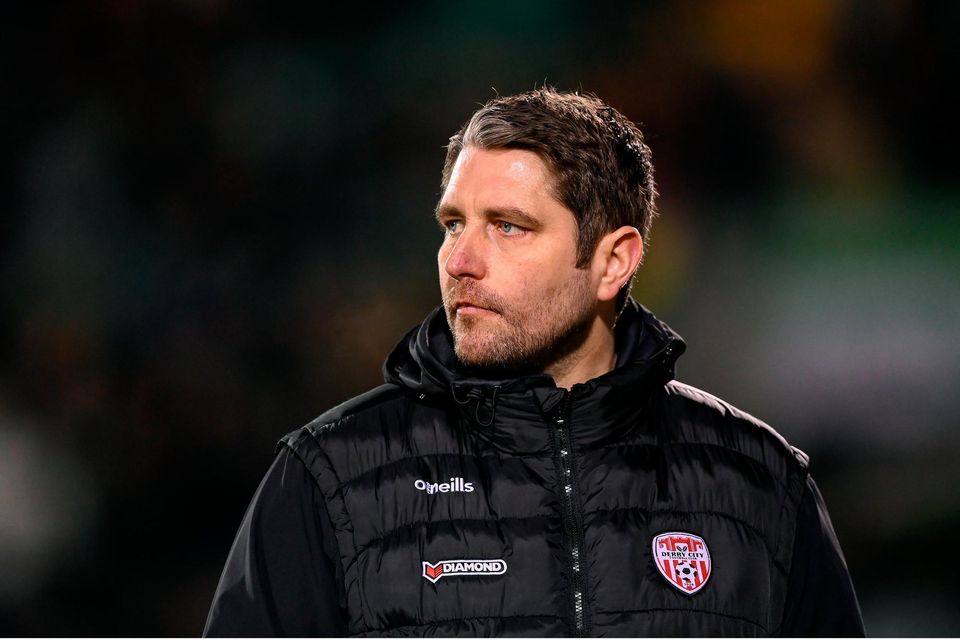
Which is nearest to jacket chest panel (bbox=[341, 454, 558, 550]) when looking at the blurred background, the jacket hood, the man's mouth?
the jacket hood

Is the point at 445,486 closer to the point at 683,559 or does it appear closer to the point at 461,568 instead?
the point at 461,568

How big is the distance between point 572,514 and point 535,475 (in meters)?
0.09

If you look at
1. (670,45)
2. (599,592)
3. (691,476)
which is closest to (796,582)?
(691,476)

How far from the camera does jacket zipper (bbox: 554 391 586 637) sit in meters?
1.60

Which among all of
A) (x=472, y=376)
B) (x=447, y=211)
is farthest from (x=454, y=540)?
(x=447, y=211)

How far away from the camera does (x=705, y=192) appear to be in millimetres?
3900

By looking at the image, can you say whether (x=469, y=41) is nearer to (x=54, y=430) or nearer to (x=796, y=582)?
(x=54, y=430)

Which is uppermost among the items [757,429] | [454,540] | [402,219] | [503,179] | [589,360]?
[402,219]

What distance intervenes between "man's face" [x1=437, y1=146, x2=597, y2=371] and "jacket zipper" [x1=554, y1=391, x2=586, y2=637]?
0.12 m

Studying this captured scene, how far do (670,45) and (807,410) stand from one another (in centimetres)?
142

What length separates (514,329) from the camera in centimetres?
173

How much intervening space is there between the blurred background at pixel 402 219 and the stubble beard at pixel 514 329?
2.02 metres

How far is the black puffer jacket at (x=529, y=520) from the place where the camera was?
5.20 ft

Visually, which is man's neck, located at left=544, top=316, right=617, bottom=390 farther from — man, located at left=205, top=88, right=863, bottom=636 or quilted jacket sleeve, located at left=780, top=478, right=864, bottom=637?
quilted jacket sleeve, located at left=780, top=478, right=864, bottom=637
